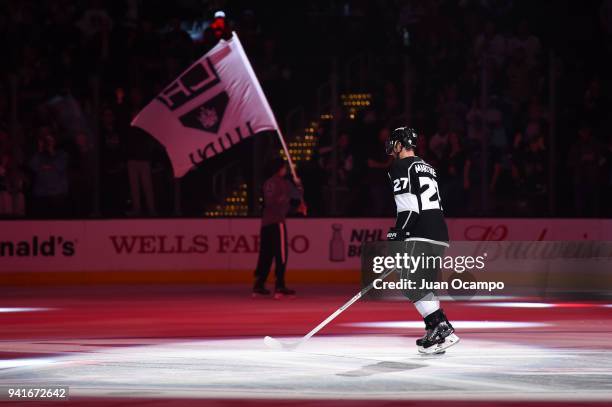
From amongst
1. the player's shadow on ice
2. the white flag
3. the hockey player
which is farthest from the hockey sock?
the white flag

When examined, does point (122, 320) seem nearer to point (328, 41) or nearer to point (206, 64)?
point (206, 64)

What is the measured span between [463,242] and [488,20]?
5.20 m

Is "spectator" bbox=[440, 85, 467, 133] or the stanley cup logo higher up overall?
"spectator" bbox=[440, 85, 467, 133]

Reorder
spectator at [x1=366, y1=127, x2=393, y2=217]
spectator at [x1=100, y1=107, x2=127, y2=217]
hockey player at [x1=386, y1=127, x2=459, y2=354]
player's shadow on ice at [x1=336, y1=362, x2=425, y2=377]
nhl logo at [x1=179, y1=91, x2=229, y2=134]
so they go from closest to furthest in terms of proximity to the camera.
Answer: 1. player's shadow on ice at [x1=336, y1=362, x2=425, y2=377]
2. hockey player at [x1=386, y1=127, x2=459, y2=354]
3. nhl logo at [x1=179, y1=91, x2=229, y2=134]
4. spectator at [x1=100, y1=107, x2=127, y2=217]
5. spectator at [x1=366, y1=127, x2=393, y2=217]

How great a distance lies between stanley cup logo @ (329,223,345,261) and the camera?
25047 millimetres

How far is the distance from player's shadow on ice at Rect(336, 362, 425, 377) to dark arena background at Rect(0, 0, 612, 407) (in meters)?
6.77

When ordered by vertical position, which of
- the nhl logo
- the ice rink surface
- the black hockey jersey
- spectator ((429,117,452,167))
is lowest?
the ice rink surface

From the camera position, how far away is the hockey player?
12375 mm

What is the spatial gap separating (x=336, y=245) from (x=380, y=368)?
1376 cm

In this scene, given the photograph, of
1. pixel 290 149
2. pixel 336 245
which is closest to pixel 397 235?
pixel 336 245

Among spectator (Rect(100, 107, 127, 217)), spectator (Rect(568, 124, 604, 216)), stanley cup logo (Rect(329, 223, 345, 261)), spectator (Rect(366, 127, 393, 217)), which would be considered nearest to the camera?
spectator (Rect(568, 124, 604, 216))

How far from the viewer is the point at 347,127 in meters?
24.6

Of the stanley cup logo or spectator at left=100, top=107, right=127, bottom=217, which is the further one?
the stanley cup logo

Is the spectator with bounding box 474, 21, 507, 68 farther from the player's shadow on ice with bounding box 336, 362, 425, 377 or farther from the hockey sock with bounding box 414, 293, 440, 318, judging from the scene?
the player's shadow on ice with bounding box 336, 362, 425, 377
